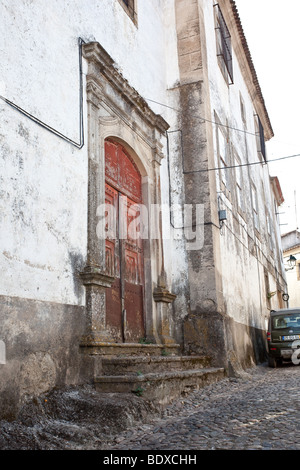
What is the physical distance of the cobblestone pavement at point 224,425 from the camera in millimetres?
3254

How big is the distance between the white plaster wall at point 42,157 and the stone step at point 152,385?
0.88 meters

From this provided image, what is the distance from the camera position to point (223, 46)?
1116 cm

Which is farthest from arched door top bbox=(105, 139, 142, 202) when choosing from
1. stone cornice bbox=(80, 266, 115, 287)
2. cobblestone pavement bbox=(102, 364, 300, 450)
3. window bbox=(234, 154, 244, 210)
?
window bbox=(234, 154, 244, 210)

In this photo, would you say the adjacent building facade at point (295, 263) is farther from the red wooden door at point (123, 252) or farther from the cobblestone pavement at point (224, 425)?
the cobblestone pavement at point (224, 425)

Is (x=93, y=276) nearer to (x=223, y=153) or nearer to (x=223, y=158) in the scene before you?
(x=223, y=158)

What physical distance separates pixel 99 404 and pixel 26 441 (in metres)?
0.81

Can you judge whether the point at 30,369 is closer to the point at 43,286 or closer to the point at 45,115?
the point at 43,286

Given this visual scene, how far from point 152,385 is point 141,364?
1.78ft

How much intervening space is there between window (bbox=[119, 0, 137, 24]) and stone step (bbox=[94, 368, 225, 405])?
5.45 meters

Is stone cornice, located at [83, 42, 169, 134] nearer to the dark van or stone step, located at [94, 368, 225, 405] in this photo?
stone step, located at [94, 368, 225, 405]

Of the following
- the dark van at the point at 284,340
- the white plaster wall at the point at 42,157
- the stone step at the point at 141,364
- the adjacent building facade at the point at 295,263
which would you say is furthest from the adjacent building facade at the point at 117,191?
the adjacent building facade at the point at 295,263

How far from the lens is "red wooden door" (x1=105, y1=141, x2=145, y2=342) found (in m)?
6.09

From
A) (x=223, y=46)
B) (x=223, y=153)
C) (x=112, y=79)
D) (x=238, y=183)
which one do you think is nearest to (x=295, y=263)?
(x=238, y=183)

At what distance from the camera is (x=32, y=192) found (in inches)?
170
